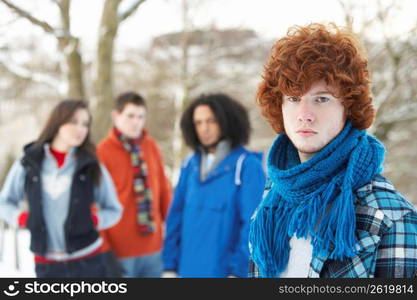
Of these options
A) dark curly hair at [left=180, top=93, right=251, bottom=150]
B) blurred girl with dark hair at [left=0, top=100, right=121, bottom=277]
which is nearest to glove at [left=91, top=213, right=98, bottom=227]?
blurred girl with dark hair at [left=0, top=100, right=121, bottom=277]

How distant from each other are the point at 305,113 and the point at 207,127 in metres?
1.77

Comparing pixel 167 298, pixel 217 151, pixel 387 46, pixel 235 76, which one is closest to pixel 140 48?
pixel 235 76

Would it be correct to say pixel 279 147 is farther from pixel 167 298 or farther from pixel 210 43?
pixel 210 43

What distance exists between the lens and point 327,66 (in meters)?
1.30

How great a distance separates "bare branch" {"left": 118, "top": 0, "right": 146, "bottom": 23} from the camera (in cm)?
624

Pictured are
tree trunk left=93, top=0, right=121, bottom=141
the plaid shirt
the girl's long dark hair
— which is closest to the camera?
the plaid shirt

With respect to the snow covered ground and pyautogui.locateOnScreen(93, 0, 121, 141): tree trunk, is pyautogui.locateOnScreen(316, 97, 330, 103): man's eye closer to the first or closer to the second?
the snow covered ground

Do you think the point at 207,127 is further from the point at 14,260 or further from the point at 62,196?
the point at 14,260

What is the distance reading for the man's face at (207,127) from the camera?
3055 millimetres

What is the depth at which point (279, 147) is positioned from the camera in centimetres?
153

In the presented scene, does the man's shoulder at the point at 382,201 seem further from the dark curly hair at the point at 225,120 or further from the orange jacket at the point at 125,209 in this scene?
the orange jacket at the point at 125,209

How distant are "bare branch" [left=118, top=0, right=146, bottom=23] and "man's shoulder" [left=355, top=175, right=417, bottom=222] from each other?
5.56 m

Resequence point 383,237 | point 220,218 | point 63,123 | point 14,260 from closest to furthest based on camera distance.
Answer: point 383,237 → point 220,218 → point 63,123 → point 14,260

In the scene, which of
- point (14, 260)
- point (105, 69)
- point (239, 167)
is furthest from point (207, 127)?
point (105, 69)
